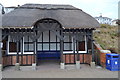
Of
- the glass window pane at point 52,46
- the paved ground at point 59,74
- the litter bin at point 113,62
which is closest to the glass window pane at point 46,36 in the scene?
the glass window pane at point 52,46

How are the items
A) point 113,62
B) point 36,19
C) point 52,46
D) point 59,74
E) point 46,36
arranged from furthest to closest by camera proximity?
point 52,46, point 46,36, point 36,19, point 113,62, point 59,74

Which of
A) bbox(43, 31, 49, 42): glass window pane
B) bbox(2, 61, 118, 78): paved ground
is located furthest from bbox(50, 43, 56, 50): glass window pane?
bbox(2, 61, 118, 78): paved ground

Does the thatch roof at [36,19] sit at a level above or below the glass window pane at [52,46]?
above

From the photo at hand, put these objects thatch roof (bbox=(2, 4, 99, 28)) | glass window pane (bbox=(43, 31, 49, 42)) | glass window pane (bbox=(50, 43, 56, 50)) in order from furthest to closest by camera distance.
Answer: glass window pane (bbox=(50, 43, 56, 50)) < glass window pane (bbox=(43, 31, 49, 42)) < thatch roof (bbox=(2, 4, 99, 28))

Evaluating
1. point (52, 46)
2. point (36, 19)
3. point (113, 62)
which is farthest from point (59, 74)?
point (36, 19)

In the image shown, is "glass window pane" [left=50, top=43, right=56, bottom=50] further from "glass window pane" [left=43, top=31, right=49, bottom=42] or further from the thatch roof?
the thatch roof

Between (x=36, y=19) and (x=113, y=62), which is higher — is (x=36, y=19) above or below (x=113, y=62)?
above

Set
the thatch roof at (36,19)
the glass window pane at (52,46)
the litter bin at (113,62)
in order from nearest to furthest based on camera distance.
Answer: the litter bin at (113,62), the thatch roof at (36,19), the glass window pane at (52,46)

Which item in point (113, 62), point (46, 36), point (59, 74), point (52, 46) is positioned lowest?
point (59, 74)

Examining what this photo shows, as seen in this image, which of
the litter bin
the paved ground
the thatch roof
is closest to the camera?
the paved ground

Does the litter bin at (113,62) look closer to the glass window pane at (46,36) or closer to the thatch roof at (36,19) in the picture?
the thatch roof at (36,19)

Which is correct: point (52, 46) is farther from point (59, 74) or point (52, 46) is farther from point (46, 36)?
point (59, 74)

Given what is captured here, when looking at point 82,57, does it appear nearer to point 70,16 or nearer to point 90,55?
point 90,55

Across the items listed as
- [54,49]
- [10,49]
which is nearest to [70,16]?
[54,49]
